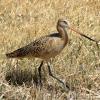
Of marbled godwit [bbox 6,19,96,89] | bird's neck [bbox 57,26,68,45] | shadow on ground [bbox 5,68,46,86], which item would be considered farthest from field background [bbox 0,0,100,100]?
bird's neck [bbox 57,26,68,45]

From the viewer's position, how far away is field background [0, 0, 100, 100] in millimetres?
6879

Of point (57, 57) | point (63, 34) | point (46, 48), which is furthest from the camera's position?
point (57, 57)

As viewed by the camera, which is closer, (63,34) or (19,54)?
(19,54)

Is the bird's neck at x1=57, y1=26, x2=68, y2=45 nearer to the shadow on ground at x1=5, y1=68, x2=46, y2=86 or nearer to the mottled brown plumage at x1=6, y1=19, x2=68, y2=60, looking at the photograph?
the mottled brown plumage at x1=6, y1=19, x2=68, y2=60

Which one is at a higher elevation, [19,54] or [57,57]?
[19,54]

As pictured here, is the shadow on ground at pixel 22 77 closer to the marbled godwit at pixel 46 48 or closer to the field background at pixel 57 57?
the field background at pixel 57 57

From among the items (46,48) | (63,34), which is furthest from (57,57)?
(46,48)

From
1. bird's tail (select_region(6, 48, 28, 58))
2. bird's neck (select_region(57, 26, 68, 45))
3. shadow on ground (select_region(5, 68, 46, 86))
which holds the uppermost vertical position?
bird's neck (select_region(57, 26, 68, 45))

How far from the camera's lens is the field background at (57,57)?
6879 mm

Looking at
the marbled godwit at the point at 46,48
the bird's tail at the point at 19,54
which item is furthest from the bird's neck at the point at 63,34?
the bird's tail at the point at 19,54

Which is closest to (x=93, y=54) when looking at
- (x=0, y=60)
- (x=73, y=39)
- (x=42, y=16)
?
(x=73, y=39)

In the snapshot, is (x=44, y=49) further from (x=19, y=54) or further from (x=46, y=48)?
(x=19, y=54)

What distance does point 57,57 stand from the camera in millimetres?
7781

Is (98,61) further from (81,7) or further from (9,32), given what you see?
(81,7)
